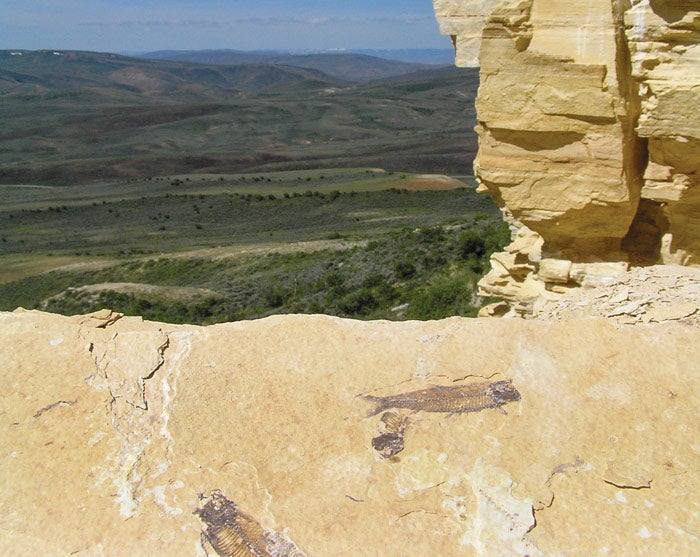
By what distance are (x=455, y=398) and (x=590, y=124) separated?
4.35 m

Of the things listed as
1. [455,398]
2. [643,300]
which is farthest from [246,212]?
[455,398]

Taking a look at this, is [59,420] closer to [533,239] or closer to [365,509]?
[365,509]

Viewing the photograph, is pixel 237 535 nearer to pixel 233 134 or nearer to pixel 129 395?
pixel 129 395

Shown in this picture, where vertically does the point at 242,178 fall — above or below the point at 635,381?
below

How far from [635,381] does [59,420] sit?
4.63 metres

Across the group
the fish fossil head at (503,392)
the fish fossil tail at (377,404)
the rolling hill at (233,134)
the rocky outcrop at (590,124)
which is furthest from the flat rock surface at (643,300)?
the rolling hill at (233,134)

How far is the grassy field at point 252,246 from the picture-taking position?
70.1ft

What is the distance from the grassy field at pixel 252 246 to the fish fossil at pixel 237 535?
12677 mm

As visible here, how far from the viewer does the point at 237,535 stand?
4.49 meters

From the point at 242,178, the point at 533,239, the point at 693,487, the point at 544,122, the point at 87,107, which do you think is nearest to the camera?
the point at 693,487

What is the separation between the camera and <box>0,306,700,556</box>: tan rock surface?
175 inches

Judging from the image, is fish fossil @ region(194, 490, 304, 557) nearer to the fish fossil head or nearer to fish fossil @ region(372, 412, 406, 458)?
fish fossil @ region(372, 412, 406, 458)

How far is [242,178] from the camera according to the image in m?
69.5

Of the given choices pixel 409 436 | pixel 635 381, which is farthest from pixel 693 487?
pixel 409 436
